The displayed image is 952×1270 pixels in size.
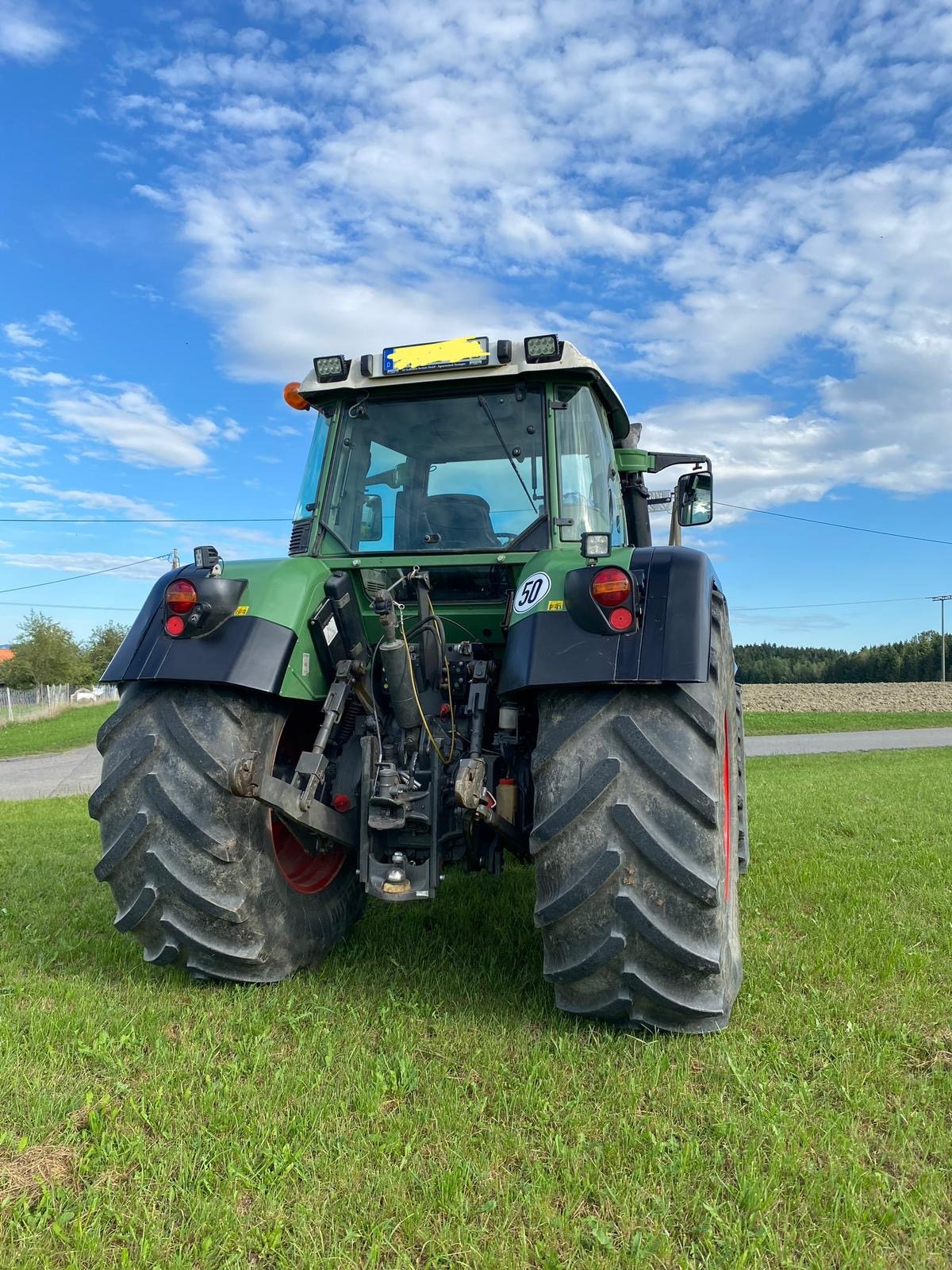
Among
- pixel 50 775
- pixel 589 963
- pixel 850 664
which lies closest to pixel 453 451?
pixel 589 963

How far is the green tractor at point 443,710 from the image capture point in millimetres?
3053

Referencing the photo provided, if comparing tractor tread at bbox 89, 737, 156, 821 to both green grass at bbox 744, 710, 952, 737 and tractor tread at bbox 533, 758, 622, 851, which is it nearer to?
tractor tread at bbox 533, 758, 622, 851

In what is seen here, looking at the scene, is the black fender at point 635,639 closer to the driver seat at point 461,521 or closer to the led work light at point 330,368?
the driver seat at point 461,521

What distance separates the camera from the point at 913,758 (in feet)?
55.5

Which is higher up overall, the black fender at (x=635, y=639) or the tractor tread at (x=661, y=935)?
the black fender at (x=635, y=639)

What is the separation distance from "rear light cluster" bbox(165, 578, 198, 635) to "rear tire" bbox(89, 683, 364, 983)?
0.74 feet

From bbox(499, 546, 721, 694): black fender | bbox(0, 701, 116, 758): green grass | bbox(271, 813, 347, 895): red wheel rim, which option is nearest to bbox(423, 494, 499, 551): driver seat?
bbox(499, 546, 721, 694): black fender

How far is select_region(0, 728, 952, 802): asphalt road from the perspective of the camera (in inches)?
547

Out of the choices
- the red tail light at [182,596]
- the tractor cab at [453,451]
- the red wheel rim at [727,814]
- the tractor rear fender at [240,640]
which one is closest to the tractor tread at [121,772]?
the tractor rear fender at [240,640]

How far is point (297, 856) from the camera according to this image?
13.4 feet

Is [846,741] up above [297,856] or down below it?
below

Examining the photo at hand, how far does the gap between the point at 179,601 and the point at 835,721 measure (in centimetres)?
2614

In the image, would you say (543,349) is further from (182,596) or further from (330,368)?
(182,596)

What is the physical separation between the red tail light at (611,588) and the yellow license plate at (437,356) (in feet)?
4.38
